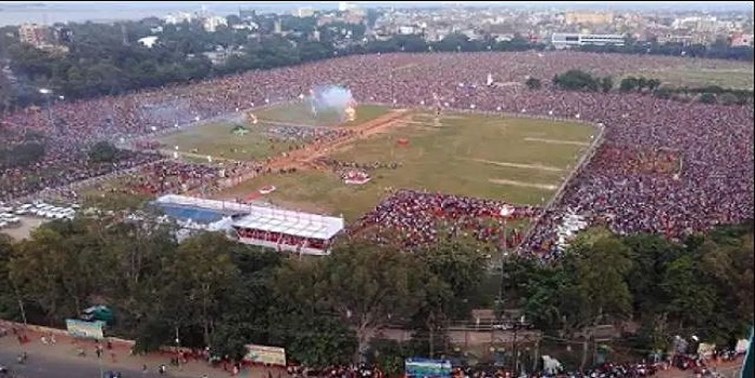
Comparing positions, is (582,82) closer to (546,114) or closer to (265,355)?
(546,114)

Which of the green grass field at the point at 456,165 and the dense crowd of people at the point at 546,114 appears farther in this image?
the green grass field at the point at 456,165

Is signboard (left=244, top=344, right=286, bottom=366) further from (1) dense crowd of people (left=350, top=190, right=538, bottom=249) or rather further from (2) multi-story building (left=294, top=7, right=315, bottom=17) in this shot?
(2) multi-story building (left=294, top=7, right=315, bottom=17)

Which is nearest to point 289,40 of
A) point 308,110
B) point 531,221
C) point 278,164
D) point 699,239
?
point 308,110

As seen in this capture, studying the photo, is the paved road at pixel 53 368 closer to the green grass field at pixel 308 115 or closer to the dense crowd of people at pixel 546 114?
the dense crowd of people at pixel 546 114

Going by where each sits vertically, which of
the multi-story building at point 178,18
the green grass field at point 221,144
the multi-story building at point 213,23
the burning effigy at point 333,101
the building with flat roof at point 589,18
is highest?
the building with flat roof at point 589,18

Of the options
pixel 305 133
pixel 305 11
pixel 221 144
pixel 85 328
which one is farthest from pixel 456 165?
pixel 305 11

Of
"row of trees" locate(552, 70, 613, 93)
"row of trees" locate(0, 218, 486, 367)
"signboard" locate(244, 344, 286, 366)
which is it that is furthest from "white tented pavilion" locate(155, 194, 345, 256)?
"row of trees" locate(552, 70, 613, 93)

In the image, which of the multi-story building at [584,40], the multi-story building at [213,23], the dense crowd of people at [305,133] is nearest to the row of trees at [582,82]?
the dense crowd of people at [305,133]

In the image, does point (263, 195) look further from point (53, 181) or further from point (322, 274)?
point (322, 274)
